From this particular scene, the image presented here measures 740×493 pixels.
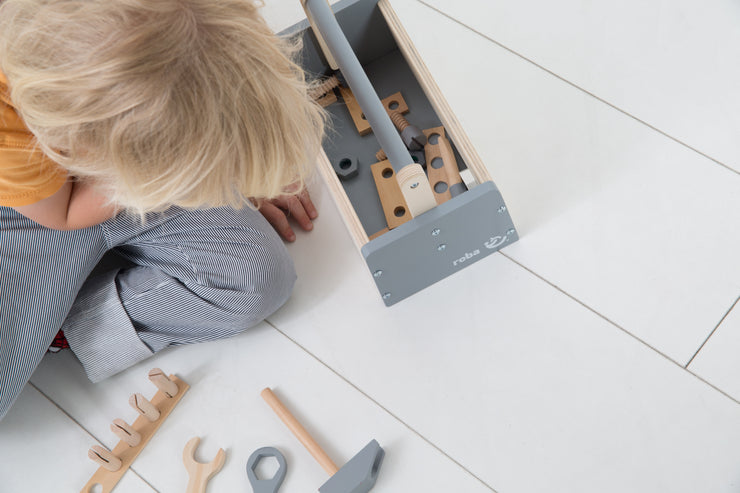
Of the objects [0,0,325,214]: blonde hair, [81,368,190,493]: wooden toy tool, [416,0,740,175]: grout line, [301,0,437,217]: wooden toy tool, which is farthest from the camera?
[416,0,740,175]: grout line

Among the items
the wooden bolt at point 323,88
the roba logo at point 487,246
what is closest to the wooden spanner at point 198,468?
the roba logo at point 487,246

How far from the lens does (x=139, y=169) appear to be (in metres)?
0.58

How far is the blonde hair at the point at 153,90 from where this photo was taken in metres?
0.53

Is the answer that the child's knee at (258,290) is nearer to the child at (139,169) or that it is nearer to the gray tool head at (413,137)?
the child at (139,169)

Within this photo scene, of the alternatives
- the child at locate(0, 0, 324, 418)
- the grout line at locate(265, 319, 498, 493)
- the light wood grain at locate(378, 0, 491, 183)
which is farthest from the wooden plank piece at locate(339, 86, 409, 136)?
the grout line at locate(265, 319, 498, 493)

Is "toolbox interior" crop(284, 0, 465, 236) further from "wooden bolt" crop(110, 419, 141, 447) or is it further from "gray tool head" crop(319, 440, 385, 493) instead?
"wooden bolt" crop(110, 419, 141, 447)

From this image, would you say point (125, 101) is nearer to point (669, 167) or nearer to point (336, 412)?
point (336, 412)

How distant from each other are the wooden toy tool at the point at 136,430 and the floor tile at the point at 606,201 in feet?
1.65

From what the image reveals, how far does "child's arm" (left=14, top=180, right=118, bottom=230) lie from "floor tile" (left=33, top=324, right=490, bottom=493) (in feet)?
0.81

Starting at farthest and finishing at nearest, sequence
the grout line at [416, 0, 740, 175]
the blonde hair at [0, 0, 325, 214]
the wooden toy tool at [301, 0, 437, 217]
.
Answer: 1. the grout line at [416, 0, 740, 175]
2. the wooden toy tool at [301, 0, 437, 217]
3. the blonde hair at [0, 0, 325, 214]

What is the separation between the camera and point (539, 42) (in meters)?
1.06

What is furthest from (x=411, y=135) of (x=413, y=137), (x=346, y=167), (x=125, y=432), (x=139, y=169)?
(x=125, y=432)

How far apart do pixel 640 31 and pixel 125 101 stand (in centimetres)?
84

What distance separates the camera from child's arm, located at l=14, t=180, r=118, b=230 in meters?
0.73
